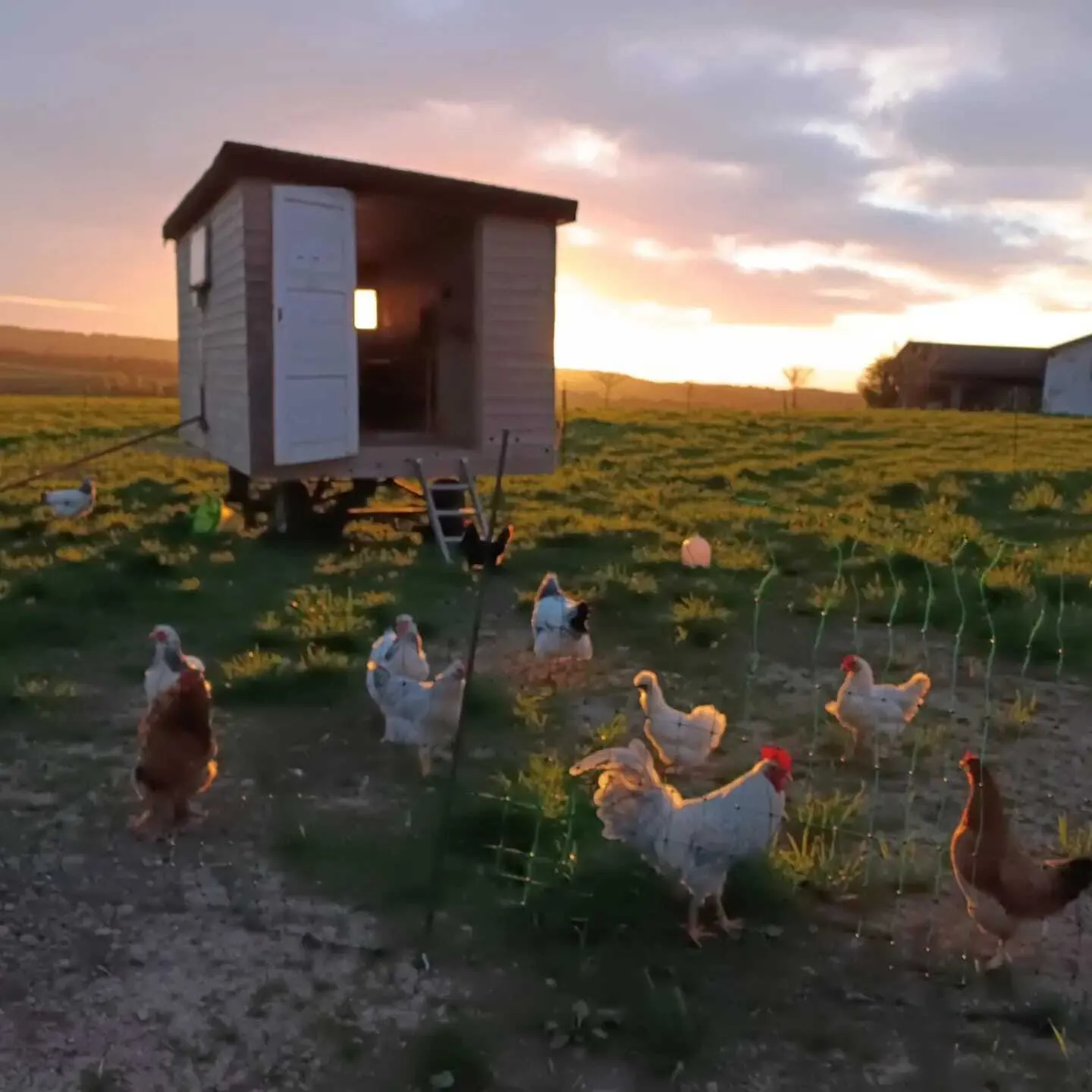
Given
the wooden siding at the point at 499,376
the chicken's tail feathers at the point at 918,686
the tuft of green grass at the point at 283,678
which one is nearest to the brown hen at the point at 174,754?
the tuft of green grass at the point at 283,678

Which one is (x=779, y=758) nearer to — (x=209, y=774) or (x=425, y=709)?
(x=425, y=709)

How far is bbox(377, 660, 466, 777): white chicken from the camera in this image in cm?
489

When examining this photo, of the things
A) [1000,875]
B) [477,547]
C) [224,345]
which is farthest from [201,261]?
[1000,875]

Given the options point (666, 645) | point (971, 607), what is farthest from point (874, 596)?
point (666, 645)

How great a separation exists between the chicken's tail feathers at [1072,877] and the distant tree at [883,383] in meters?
43.1

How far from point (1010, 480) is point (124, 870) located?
12.8m

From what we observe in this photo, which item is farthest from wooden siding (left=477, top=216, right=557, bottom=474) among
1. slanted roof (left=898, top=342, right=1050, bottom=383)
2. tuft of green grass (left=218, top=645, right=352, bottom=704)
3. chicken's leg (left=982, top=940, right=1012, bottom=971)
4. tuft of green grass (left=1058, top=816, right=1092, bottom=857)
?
slanted roof (left=898, top=342, right=1050, bottom=383)

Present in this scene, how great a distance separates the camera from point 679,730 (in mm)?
4836

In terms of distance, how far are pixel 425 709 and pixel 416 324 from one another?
1005 cm

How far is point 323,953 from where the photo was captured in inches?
137

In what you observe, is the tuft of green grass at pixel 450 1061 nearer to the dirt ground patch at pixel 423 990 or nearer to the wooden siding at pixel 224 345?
the dirt ground patch at pixel 423 990

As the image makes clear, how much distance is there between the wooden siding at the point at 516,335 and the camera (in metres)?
9.94

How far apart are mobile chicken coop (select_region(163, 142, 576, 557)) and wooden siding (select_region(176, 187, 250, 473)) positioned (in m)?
0.04

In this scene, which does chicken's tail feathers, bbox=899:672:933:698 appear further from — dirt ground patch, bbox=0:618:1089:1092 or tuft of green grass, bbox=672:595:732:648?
tuft of green grass, bbox=672:595:732:648
